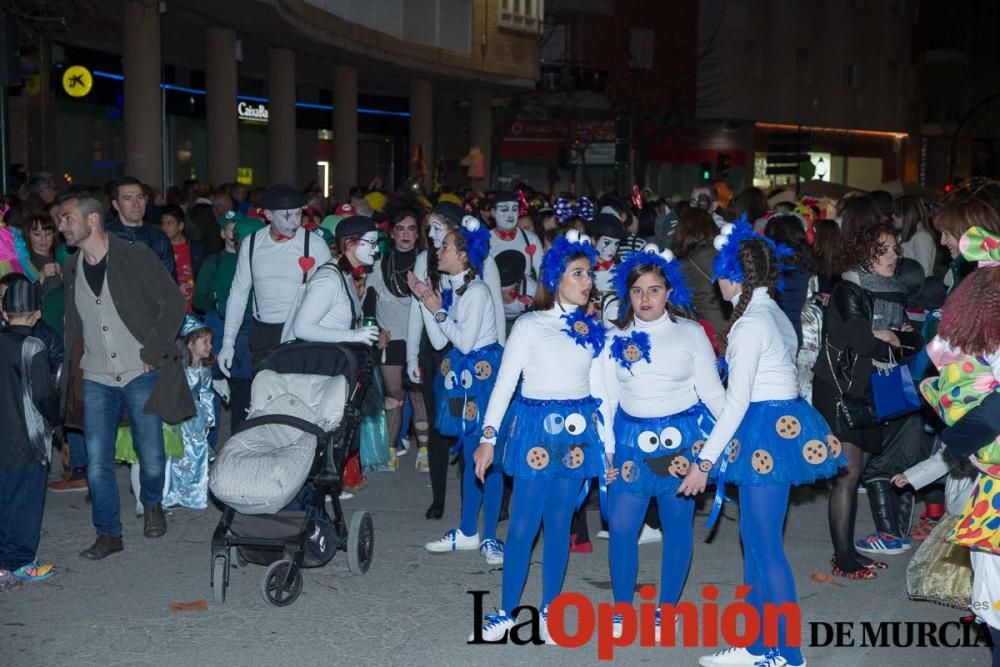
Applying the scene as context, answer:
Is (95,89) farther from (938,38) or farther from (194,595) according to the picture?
(938,38)

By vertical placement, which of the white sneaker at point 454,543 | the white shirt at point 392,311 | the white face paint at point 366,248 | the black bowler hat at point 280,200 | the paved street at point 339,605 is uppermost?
the black bowler hat at point 280,200

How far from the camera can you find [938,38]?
68.0 metres

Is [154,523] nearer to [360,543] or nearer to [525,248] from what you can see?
[360,543]

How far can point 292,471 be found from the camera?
668cm

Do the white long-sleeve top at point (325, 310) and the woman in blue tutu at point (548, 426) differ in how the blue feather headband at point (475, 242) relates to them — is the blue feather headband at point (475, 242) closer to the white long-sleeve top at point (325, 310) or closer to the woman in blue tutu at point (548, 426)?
the white long-sleeve top at point (325, 310)

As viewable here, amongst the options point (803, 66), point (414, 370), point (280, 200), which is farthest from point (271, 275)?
point (803, 66)

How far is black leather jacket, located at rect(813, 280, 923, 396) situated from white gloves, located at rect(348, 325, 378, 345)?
2643 millimetres

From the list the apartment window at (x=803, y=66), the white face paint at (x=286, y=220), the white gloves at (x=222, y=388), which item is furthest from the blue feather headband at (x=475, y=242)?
the apartment window at (x=803, y=66)

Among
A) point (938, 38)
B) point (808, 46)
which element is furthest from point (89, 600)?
point (938, 38)

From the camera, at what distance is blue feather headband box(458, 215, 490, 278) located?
7895mm

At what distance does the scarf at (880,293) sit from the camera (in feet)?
23.1

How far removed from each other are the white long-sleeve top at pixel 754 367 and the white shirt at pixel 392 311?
4449 millimetres

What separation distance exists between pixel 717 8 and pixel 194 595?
48846 mm

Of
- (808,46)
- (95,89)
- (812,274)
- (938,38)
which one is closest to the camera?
(812,274)
